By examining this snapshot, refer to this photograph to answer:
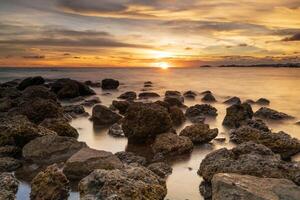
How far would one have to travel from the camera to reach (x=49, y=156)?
945 cm

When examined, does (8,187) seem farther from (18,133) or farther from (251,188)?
(251,188)

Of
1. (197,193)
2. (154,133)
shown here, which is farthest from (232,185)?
(154,133)

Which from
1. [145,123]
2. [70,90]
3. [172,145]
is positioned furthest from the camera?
[70,90]

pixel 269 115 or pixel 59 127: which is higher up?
pixel 59 127

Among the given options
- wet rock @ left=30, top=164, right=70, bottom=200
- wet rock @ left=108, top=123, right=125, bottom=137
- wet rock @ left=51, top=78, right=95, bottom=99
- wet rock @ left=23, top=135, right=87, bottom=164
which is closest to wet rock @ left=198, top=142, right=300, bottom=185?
wet rock @ left=30, top=164, right=70, bottom=200

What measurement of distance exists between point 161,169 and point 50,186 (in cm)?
249

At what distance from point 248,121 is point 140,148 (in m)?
4.43

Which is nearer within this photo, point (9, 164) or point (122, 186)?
point (122, 186)

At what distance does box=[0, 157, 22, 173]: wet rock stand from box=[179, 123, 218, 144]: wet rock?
182 inches

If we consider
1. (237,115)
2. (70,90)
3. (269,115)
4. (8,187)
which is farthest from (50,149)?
(70,90)

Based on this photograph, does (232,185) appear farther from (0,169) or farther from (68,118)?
(68,118)

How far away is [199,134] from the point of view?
37.6 ft

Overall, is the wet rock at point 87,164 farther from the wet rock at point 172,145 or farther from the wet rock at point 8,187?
the wet rock at point 172,145

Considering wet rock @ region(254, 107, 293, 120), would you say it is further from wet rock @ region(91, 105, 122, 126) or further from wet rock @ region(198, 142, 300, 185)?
wet rock @ region(198, 142, 300, 185)
